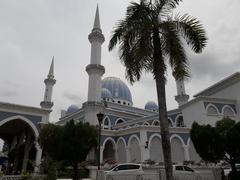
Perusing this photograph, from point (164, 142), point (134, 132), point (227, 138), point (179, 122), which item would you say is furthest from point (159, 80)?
point (179, 122)

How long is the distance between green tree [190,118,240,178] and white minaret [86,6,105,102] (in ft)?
72.0

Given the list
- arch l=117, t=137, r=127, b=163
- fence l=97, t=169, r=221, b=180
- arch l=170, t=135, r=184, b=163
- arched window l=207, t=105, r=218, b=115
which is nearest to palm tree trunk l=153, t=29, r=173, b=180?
fence l=97, t=169, r=221, b=180

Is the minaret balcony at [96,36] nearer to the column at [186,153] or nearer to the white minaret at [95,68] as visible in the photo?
the white minaret at [95,68]

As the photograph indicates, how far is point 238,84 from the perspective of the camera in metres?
35.9

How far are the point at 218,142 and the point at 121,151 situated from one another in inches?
754

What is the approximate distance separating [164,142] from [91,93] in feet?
94.6

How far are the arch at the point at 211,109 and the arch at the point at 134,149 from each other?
11.7 metres

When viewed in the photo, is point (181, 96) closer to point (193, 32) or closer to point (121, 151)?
point (121, 151)

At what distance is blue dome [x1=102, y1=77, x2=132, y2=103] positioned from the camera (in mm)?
59344

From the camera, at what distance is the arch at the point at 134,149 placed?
31.2m

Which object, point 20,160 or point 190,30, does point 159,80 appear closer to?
point 190,30

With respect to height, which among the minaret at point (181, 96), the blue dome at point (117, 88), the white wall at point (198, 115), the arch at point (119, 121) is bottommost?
the white wall at point (198, 115)

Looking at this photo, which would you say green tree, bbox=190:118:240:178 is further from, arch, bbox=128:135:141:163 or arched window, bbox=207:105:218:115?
arched window, bbox=207:105:218:115

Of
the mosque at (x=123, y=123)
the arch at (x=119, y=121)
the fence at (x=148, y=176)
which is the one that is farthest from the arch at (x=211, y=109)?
the arch at (x=119, y=121)
